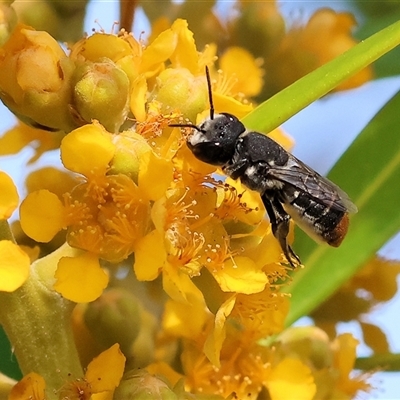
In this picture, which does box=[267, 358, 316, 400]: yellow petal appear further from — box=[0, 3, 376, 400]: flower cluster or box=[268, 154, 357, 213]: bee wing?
box=[268, 154, 357, 213]: bee wing

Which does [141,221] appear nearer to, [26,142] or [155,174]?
[155,174]

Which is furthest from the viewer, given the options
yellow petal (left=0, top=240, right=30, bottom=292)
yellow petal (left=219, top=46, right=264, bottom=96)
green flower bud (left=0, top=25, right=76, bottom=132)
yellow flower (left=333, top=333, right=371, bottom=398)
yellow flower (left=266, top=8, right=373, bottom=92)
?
yellow flower (left=266, top=8, right=373, bottom=92)

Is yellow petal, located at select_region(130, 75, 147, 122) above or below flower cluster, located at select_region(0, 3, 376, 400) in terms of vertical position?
above

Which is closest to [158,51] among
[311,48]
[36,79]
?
[36,79]

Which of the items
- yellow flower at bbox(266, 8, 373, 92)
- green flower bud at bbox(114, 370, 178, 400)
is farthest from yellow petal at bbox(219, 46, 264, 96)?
green flower bud at bbox(114, 370, 178, 400)

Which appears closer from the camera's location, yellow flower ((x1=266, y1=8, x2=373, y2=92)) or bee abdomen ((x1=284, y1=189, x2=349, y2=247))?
bee abdomen ((x1=284, y1=189, x2=349, y2=247))

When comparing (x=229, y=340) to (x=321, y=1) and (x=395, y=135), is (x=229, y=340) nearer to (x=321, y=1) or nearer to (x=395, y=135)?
(x=395, y=135)
